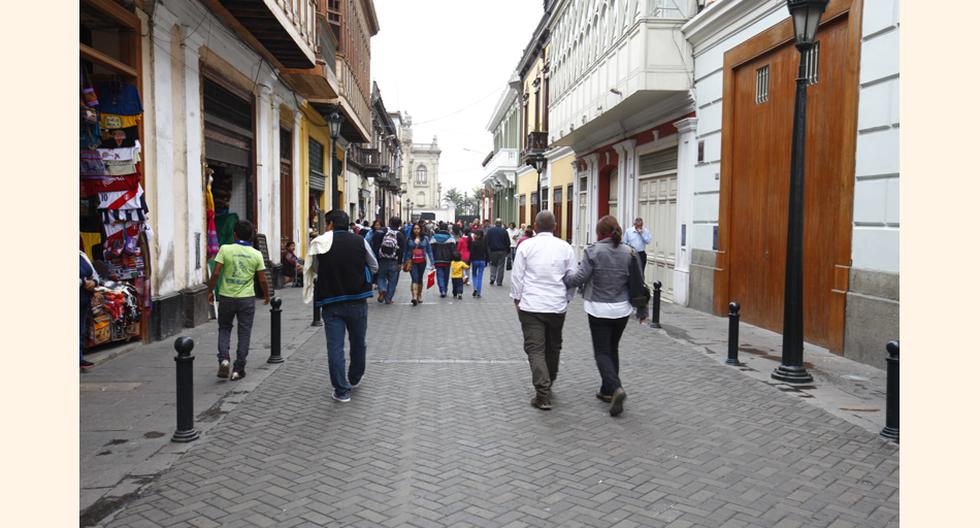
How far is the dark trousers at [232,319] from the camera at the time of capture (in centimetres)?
757

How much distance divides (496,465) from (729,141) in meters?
9.57

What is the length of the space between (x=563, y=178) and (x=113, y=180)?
2223 cm

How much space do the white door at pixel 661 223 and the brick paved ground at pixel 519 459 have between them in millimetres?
8156

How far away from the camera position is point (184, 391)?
5496 mm

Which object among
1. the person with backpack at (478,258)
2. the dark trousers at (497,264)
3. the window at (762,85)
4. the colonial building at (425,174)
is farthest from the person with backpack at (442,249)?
the colonial building at (425,174)

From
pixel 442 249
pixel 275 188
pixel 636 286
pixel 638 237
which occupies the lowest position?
pixel 636 286

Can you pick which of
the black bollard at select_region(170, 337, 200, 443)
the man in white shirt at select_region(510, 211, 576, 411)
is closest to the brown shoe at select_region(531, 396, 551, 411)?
the man in white shirt at select_region(510, 211, 576, 411)

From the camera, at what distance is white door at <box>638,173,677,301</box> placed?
52.9ft

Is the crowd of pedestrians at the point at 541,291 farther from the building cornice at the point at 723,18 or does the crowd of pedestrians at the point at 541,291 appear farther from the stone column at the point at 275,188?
the stone column at the point at 275,188

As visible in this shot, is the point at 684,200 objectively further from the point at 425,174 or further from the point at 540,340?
the point at 425,174

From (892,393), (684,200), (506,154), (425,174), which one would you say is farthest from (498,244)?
(425,174)

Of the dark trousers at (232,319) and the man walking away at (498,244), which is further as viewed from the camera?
the man walking away at (498,244)

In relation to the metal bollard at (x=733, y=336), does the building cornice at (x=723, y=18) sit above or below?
above

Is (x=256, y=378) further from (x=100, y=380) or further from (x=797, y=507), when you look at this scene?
(x=797, y=507)
